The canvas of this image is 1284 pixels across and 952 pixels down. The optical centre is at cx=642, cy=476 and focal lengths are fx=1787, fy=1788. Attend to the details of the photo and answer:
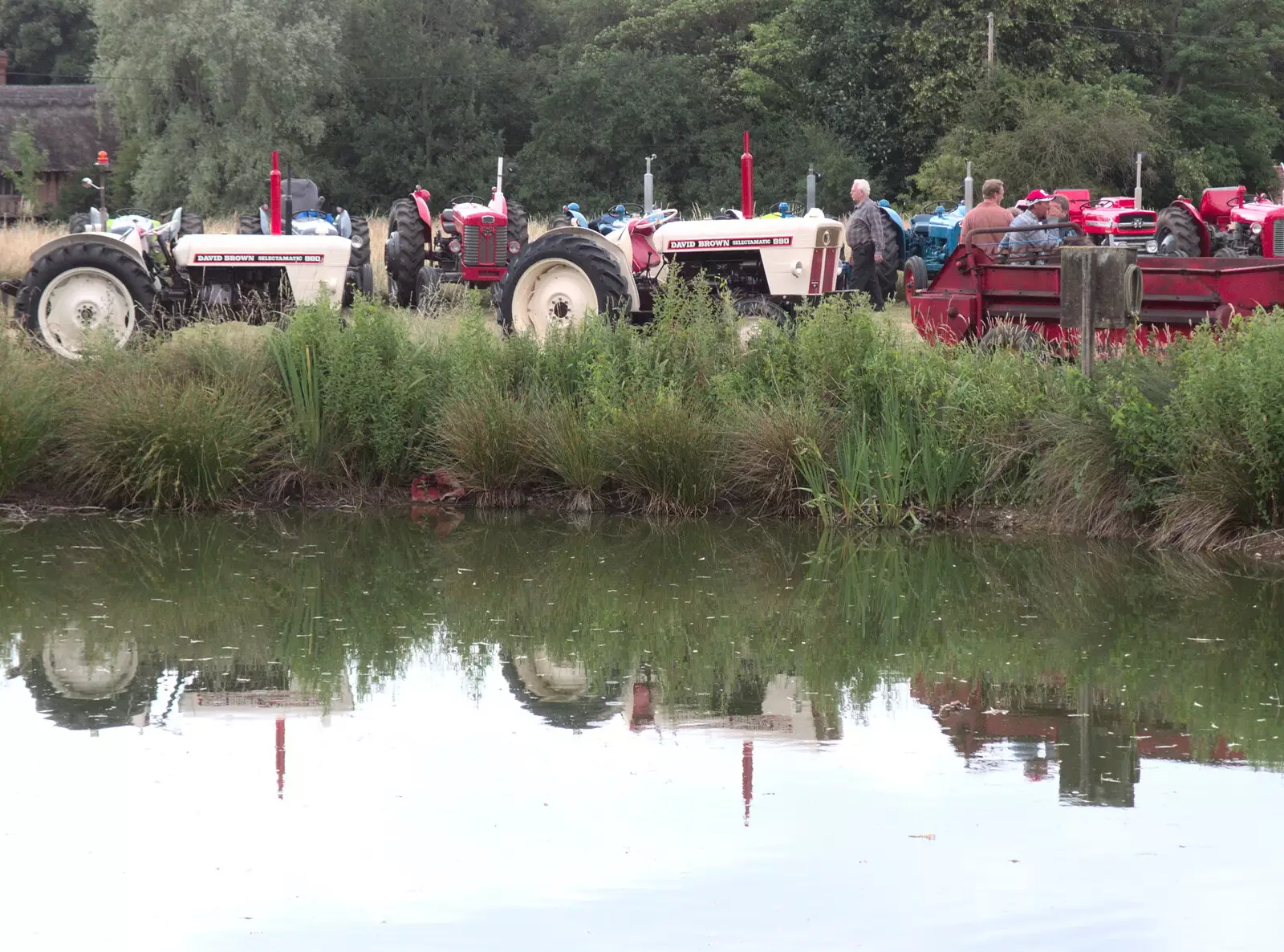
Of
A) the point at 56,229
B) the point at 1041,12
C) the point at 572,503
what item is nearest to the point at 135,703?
the point at 572,503

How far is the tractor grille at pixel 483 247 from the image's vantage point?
21781mm

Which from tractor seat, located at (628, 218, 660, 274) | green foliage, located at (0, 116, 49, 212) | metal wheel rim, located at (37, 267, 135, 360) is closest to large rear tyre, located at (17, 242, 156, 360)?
metal wheel rim, located at (37, 267, 135, 360)

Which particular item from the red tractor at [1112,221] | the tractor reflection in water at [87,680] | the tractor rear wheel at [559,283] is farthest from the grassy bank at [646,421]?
the red tractor at [1112,221]

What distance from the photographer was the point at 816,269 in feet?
53.7

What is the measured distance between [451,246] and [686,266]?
6.04 meters

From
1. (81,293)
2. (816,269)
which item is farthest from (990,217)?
(81,293)

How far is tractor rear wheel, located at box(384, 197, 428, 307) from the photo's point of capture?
21.7m

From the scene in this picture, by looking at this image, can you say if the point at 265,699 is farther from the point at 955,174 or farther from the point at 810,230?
the point at 955,174

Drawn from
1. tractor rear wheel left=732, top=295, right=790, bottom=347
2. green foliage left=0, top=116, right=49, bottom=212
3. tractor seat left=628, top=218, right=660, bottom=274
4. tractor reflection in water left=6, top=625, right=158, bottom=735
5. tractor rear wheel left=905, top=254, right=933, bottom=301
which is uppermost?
green foliage left=0, top=116, right=49, bottom=212

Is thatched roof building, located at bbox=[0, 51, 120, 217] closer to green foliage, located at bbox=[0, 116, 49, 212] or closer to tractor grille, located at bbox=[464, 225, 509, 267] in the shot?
green foliage, located at bbox=[0, 116, 49, 212]

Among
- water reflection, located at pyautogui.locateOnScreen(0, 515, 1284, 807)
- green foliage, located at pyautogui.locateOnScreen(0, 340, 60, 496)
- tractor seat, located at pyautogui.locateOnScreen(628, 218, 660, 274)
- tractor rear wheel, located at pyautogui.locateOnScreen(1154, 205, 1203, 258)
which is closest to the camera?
water reflection, located at pyautogui.locateOnScreen(0, 515, 1284, 807)

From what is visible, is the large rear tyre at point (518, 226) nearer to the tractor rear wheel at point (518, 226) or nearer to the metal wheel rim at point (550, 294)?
the tractor rear wheel at point (518, 226)

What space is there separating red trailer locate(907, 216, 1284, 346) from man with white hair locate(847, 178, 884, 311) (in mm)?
4201

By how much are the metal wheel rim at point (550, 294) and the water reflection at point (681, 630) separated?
4.10 m
